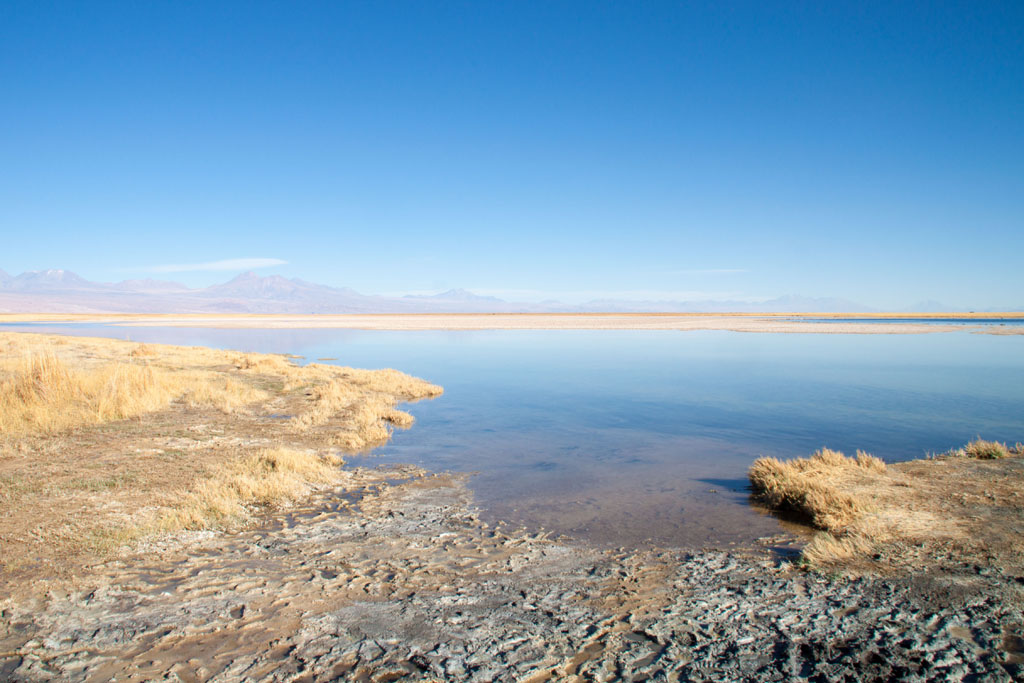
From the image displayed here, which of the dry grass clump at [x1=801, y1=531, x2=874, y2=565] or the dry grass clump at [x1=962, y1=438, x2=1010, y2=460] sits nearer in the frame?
the dry grass clump at [x1=801, y1=531, x2=874, y2=565]

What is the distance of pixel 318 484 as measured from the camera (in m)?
9.02

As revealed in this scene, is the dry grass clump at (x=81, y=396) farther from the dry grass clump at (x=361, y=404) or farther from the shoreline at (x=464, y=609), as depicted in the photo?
the shoreline at (x=464, y=609)

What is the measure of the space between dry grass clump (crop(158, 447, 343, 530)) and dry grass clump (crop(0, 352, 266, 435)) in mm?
4601

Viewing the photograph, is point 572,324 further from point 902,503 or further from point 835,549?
point 835,549

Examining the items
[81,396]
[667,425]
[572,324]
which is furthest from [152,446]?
[572,324]

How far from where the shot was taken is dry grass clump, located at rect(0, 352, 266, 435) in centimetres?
1134

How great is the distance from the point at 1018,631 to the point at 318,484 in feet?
26.3

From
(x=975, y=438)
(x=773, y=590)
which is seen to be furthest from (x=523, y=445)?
(x=975, y=438)

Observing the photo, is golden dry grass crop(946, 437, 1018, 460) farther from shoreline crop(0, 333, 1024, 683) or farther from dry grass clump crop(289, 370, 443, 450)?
dry grass clump crop(289, 370, 443, 450)

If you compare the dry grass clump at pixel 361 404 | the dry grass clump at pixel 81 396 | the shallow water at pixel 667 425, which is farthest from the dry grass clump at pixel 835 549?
the dry grass clump at pixel 81 396

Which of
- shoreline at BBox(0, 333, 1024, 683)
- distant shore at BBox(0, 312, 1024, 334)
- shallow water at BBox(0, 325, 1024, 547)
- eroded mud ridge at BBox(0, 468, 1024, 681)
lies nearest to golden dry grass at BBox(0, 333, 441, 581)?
shoreline at BBox(0, 333, 1024, 683)

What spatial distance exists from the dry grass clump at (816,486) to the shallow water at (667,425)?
452mm

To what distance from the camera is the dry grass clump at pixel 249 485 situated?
23.4 feet

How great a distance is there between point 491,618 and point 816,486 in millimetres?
5166
